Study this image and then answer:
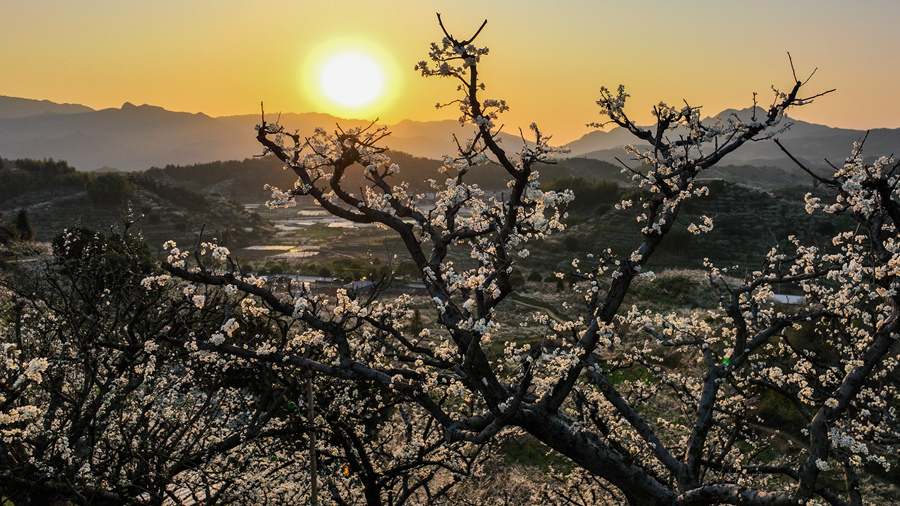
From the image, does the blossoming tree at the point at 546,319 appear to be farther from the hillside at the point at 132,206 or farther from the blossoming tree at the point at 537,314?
the hillside at the point at 132,206

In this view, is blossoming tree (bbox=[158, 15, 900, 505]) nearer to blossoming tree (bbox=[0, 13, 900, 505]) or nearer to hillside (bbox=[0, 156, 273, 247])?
blossoming tree (bbox=[0, 13, 900, 505])

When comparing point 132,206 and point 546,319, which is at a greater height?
point 132,206

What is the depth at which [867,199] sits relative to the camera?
7020 mm

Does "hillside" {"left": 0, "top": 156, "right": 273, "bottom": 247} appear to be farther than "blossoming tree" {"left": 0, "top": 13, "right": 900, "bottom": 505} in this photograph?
Yes

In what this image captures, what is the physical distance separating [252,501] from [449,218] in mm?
9128

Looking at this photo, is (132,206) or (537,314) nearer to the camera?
(537,314)

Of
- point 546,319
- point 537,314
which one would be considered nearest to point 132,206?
point 537,314

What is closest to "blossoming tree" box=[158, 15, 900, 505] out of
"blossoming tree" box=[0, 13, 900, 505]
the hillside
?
"blossoming tree" box=[0, 13, 900, 505]

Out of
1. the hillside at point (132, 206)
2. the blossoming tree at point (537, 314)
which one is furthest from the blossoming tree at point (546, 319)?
the hillside at point (132, 206)

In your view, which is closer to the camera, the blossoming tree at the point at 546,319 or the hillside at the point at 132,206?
the blossoming tree at the point at 546,319

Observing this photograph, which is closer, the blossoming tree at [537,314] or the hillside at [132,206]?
the blossoming tree at [537,314]

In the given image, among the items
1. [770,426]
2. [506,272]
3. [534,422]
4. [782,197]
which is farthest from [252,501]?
[782,197]

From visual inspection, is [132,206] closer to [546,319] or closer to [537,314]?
[537,314]

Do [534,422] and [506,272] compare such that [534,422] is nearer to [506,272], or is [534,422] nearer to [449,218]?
[506,272]
